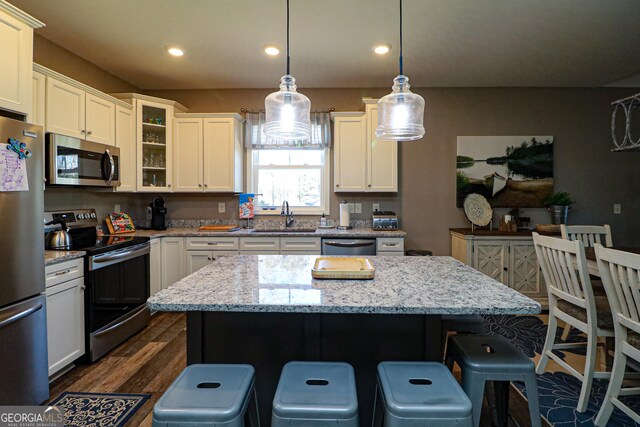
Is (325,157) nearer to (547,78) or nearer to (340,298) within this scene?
(547,78)

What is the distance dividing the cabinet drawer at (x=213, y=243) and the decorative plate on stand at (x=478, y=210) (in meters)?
2.77

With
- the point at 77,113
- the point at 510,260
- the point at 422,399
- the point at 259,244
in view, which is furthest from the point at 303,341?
the point at 510,260

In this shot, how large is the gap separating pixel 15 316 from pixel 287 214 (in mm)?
2614

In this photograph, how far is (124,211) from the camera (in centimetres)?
388

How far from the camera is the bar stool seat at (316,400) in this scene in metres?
1.00

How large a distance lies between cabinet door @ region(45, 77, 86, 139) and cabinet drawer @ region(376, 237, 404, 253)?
295cm

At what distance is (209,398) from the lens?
41.1 inches

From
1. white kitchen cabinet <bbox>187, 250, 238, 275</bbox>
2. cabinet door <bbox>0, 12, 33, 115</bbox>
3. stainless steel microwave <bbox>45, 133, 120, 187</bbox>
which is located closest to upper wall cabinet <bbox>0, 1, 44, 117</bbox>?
cabinet door <bbox>0, 12, 33, 115</bbox>

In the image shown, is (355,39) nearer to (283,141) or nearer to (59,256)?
(283,141)

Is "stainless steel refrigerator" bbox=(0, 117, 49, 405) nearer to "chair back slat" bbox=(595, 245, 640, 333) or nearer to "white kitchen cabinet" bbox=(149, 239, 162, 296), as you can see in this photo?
"white kitchen cabinet" bbox=(149, 239, 162, 296)

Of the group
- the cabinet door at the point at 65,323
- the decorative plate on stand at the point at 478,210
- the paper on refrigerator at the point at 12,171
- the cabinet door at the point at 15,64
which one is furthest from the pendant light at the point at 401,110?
the decorative plate on stand at the point at 478,210

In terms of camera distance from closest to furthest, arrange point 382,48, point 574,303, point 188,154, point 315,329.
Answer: point 315,329, point 574,303, point 382,48, point 188,154

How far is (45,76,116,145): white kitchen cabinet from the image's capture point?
254cm

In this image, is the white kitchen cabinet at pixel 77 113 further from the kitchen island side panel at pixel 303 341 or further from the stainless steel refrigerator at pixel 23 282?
the kitchen island side panel at pixel 303 341
